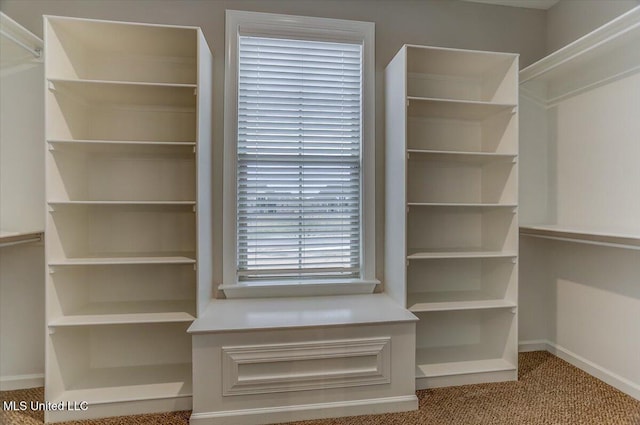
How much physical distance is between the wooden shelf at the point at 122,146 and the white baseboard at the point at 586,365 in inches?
109

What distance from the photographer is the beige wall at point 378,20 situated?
81.1 inches

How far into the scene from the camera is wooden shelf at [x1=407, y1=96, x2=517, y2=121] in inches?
80.2

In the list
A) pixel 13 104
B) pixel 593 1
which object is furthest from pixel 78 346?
pixel 593 1

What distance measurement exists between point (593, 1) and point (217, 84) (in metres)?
2.55

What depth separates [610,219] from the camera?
2.04 m


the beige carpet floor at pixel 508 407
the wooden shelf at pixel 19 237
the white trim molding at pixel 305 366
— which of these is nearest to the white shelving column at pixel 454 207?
the beige carpet floor at pixel 508 407

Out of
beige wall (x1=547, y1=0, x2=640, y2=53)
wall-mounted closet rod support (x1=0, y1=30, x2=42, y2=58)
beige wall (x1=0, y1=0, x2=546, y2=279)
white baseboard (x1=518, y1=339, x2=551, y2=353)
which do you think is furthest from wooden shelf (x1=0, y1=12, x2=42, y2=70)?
white baseboard (x1=518, y1=339, x2=551, y2=353)

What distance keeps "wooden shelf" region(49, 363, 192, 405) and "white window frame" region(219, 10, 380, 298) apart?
1.83ft

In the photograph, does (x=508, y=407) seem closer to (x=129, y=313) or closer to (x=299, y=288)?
(x=299, y=288)

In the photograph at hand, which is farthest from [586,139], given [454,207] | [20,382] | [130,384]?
[20,382]

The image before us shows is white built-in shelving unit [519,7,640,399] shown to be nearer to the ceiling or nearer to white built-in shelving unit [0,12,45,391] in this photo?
the ceiling

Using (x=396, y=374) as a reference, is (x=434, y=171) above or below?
above

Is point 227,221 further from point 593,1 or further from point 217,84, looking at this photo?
point 593,1

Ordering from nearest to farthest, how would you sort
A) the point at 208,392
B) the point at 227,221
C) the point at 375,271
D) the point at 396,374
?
the point at 208,392, the point at 396,374, the point at 227,221, the point at 375,271
